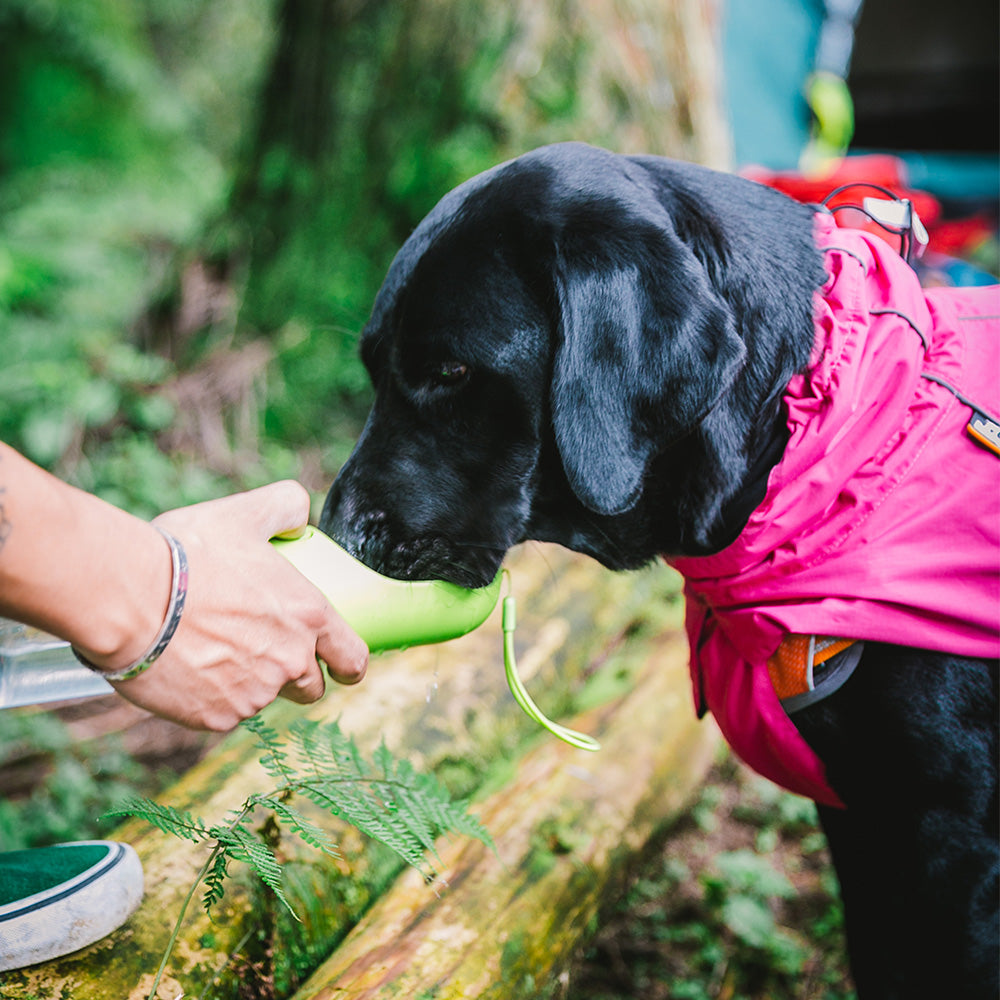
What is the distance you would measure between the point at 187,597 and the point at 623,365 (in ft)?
3.19

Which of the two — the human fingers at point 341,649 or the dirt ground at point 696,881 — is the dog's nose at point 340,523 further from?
the dirt ground at point 696,881

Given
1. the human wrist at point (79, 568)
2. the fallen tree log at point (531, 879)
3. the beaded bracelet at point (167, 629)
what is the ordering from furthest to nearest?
the fallen tree log at point (531, 879), the beaded bracelet at point (167, 629), the human wrist at point (79, 568)

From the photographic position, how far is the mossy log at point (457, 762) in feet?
5.64

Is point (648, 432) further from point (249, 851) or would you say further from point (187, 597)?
point (249, 851)

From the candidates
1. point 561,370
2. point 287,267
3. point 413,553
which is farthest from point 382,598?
point 287,267

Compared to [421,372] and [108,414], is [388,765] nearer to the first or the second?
[421,372]

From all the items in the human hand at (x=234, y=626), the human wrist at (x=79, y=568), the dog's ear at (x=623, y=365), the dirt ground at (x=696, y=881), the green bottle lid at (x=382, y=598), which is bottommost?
the dirt ground at (x=696, y=881)

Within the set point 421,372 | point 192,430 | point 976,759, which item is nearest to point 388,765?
point 421,372

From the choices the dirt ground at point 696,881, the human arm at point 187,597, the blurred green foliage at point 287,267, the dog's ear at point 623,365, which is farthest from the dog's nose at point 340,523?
the blurred green foliage at point 287,267

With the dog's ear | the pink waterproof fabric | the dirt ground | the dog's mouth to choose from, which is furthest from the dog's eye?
the dirt ground

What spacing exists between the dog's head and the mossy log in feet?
2.07

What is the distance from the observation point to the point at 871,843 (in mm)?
1896

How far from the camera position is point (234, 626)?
4.69ft

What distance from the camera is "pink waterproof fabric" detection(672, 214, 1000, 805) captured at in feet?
5.49
